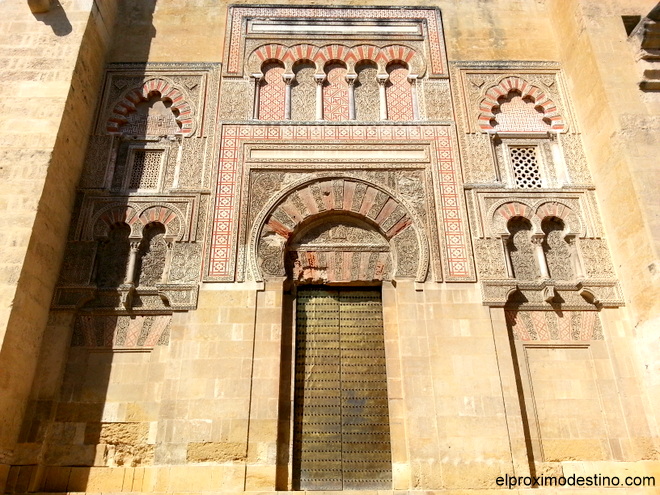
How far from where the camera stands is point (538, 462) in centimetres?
500

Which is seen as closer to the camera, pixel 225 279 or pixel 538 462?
pixel 538 462

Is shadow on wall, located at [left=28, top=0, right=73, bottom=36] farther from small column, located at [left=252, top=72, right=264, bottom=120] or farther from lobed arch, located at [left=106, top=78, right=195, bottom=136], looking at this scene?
small column, located at [left=252, top=72, right=264, bottom=120]

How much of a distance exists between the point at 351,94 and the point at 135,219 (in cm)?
310

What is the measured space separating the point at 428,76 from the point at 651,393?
447 cm

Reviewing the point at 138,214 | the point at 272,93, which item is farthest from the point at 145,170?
the point at 272,93

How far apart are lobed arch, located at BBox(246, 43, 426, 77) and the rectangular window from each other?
3123mm

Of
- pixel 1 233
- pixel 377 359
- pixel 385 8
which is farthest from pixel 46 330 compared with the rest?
pixel 385 8

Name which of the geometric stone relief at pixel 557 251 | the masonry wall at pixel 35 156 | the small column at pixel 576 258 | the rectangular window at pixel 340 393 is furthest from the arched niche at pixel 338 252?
the masonry wall at pixel 35 156

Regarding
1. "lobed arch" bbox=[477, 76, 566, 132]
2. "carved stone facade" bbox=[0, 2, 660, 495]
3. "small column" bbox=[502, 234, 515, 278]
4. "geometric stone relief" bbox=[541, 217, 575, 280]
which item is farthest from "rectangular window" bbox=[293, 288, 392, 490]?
"lobed arch" bbox=[477, 76, 566, 132]

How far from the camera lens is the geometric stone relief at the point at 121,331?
5.36 meters

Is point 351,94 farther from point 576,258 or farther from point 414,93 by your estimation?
point 576,258

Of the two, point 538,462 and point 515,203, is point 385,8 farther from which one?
point 538,462

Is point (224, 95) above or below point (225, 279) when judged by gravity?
above

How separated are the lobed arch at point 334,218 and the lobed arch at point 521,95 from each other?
1.74m
